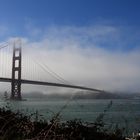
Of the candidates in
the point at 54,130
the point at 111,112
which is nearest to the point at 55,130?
the point at 54,130

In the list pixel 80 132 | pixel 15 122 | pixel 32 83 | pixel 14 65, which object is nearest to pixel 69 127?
pixel 80 132

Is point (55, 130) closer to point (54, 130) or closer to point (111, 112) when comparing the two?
point (54, 130)

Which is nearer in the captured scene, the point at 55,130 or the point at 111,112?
the point at 55,130

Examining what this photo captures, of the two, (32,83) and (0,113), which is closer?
(0,113)

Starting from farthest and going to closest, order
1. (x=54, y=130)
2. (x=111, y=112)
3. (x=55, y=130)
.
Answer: (x=111, y=112) < (x=55, y=130) < (x=54, y=130)

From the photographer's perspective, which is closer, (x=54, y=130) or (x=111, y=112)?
(x=54, y=130)

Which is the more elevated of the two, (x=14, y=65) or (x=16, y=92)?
(x=14, y=65)

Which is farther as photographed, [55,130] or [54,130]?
[55,130]

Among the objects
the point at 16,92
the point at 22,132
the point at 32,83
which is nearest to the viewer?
the point at 22,132

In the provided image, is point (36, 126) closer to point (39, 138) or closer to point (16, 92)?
point (39, 138)

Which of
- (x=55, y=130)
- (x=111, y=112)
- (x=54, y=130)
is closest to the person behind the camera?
(x=54, y=130)

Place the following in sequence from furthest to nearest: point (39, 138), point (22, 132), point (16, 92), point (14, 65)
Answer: point (14, 65) < point (16, 92) < point (22, 132) < point (39, 138)
